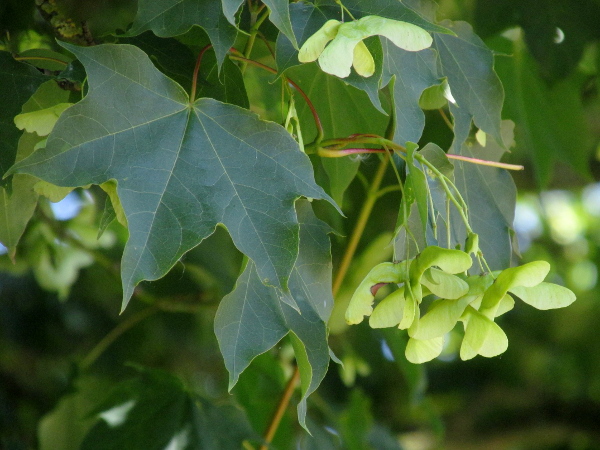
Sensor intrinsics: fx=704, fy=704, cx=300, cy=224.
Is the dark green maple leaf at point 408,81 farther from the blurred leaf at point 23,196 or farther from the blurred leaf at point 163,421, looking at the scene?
the blurred leaf at point 163,421

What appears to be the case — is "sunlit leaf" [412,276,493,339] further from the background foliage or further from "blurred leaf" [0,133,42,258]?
"blurred leaf" [0,133,42,258]

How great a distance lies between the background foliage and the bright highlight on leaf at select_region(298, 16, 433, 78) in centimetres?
3

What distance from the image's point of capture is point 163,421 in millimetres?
1265

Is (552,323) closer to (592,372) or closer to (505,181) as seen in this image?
(592,372)

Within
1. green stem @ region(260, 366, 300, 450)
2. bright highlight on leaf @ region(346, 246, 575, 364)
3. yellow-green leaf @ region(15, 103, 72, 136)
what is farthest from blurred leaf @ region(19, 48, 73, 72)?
green stem @ region(260, 366, 300, 450)

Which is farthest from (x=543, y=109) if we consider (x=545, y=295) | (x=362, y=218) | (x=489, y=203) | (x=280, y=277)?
(x=280, y=277)

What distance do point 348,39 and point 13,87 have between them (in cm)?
43

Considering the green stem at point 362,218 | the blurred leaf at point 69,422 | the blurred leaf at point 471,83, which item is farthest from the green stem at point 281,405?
the blurred leaf at point 471,83

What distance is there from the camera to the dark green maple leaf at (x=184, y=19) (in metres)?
0.75

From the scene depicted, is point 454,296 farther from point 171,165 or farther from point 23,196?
point 23,196

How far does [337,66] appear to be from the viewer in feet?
2.16

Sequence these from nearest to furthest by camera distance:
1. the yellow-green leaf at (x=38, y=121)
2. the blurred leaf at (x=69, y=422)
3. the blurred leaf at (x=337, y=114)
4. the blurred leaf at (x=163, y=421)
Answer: the yellow-green leaf at (x=38, y=121)
the blurred leaf at (x=337, y=114)
the blurred leaf at (x=163, y=421)
the blurred leaf at (x=69, y=422)

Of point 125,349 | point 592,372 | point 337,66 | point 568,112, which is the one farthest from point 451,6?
point 592,372

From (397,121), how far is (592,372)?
8.61 ft
